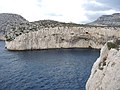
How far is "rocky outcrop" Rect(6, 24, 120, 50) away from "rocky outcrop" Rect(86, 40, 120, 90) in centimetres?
11816

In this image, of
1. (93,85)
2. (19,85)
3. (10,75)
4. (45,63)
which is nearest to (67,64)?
(45,63)

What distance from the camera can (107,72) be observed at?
125 ft

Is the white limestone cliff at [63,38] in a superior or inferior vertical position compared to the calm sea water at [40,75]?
superior

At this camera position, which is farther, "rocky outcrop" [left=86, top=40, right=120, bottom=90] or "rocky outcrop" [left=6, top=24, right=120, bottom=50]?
"rocky outcrop" [left=6, top=24, right=120, bottom=50]

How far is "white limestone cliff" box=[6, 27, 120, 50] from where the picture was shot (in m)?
160

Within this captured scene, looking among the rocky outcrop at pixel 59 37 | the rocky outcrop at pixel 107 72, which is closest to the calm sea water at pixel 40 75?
the rocky outcrop at pixel 107 72

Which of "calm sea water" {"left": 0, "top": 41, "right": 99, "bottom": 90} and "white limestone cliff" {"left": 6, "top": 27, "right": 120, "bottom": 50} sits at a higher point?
"white limestone cliff" {"left": 6, "top": 27, "right": 120, "bottom": 50}

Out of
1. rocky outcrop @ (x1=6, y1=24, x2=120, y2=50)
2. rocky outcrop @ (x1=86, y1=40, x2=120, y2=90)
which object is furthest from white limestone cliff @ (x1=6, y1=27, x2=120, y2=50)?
rocky outcrop @ (x1=86, y1=40, x2=120, y2=90)

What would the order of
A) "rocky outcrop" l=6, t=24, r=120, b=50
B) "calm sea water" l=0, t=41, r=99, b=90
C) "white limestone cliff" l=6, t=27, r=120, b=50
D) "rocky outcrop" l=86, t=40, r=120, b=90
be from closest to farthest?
"rocky outcrop" l=86, t=40, r=120, b=90 < "calm sea water" l=0, t=41, r=99, b=90 < "white limestone cliff" l=6, t=27, r=120, b=50 < "rocky outcrop" l=6, t=24, r=120, b=50

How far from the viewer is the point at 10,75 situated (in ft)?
279

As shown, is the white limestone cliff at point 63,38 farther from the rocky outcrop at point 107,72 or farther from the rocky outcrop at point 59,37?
the rocky outcrop at point 107,72

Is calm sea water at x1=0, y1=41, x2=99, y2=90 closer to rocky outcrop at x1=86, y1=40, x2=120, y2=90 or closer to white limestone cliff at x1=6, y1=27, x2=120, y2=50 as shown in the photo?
rocky outcrop at x1=86, y1=40, x2=120, y2=90

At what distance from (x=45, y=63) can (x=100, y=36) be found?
7563 centimetres

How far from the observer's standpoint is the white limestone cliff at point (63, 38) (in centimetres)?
16038
